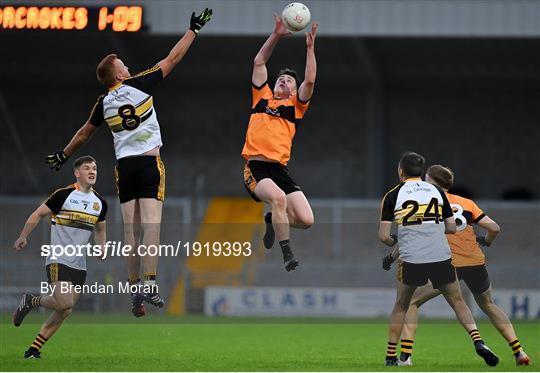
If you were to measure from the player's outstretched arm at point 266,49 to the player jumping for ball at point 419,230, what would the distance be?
1.70m

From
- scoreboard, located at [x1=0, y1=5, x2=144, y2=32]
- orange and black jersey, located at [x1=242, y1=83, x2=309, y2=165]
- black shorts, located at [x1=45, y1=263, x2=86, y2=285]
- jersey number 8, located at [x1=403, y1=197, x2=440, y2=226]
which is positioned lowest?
black shorts, located at [x1=45, y1=263, x2=86, y2=285]

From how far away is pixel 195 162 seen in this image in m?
34.2

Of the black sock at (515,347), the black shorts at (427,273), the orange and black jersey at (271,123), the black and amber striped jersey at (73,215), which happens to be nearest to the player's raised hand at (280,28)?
the orange and black jersey at (271,123)

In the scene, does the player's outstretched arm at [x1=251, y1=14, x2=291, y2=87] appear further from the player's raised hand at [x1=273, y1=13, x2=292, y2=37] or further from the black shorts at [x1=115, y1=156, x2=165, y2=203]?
the black shorts at [x1=115, y1=156, x2=165, y2=203]

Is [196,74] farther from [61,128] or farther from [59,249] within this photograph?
[59,249]

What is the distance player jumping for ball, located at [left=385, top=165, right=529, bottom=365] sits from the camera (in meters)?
12.5

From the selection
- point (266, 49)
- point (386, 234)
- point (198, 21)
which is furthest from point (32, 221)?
point (386, 234)

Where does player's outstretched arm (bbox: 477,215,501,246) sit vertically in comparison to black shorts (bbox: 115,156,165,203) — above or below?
below

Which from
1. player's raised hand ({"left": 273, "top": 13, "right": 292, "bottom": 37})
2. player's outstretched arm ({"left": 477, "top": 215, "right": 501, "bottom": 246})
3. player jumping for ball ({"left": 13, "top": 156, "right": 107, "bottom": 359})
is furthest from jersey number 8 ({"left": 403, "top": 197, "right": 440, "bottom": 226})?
player jumping for ball ({"left": 13, "top": 156, "right": 107, "bottom": 359})

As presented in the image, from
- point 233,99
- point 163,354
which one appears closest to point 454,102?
point 233,99

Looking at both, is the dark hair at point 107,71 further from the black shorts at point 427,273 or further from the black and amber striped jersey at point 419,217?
the black shorts at point 427,273

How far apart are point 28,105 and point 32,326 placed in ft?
49.1

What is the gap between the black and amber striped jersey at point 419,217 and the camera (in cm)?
1179

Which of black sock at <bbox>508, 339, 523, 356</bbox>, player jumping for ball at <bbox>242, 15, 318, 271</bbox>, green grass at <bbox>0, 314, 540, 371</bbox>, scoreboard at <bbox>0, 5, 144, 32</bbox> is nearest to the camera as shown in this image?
player jumping for ball at <bbox>242, 15, 318, 271</bbox>
